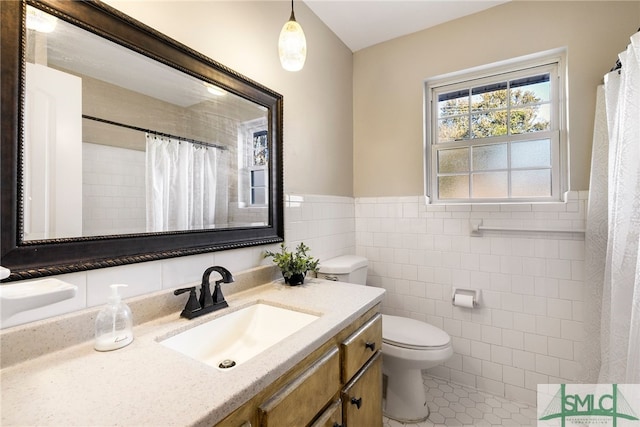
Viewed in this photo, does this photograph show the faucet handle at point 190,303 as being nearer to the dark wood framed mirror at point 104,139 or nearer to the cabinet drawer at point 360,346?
the dark wood framed mirror at point 104,139

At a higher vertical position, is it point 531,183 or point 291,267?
point 531,183

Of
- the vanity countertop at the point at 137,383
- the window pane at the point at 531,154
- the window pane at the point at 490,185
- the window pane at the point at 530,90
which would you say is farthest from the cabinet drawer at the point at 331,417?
the window pane at the point at 530,90

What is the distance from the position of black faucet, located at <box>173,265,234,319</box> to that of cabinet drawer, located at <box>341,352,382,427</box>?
57 cm

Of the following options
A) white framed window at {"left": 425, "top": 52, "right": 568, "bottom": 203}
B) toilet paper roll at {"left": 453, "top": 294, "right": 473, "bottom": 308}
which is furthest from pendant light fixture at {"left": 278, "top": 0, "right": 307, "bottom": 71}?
toilet paper roll at {"left": 453, "top": 294, "right": 473, "bottom": 308}

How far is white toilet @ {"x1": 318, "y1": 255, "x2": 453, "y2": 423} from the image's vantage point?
1.56 m

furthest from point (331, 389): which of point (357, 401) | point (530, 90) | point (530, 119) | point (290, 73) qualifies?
point (530, 90)

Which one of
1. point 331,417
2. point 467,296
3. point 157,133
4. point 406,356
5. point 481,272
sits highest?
point 157,133

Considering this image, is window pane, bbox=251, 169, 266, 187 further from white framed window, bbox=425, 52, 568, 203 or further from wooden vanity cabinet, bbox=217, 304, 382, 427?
white framed window, bbox=425, 52, 568, 203

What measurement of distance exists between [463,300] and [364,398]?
3.47ft

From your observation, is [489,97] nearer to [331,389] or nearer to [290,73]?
[290,73]

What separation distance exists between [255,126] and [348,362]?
1144mm

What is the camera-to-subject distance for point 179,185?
1.13 m

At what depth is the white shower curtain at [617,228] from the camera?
116 centimetres

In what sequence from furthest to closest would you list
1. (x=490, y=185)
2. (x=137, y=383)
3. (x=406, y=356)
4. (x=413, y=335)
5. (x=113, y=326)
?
(x=490, y=185) < (x=413, y=335) < (x=406, y=356) < (x=113, y=326) < (x=137, y=383)
